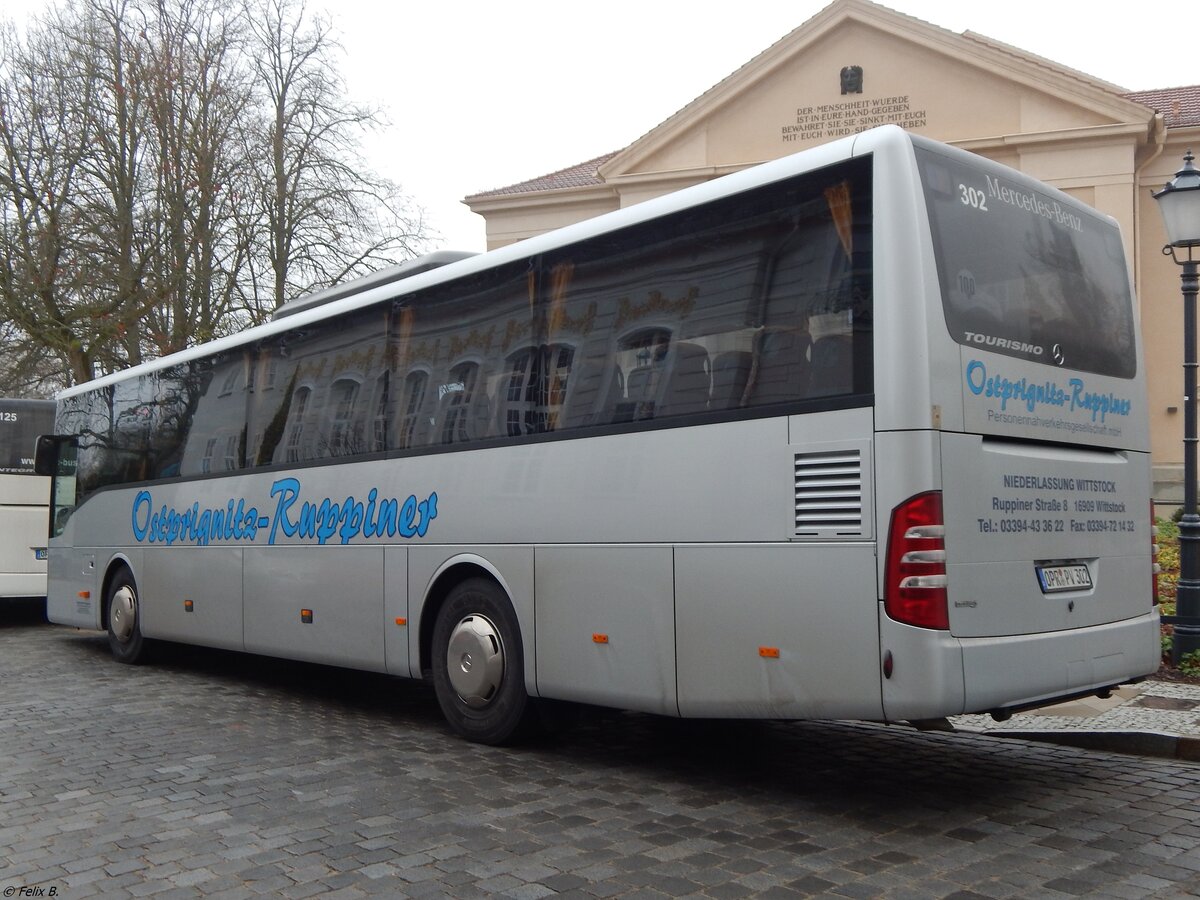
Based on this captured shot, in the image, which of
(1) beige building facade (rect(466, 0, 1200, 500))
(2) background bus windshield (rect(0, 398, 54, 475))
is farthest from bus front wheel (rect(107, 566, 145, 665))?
(1) beige building facade (rect(466, 0, 1200, 500))

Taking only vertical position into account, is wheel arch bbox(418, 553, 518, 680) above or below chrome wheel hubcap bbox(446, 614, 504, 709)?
above

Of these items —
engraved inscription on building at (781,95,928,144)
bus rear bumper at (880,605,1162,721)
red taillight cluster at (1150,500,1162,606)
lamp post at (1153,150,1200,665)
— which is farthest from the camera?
engraved inscription on building at (781,95,928,144)

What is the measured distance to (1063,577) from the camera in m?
5.95

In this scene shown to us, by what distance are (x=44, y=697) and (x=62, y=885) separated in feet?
19.3

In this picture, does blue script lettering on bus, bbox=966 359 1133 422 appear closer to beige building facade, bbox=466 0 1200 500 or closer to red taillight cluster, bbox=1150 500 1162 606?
red taillight cluster, bbox=1150 500 1162 606

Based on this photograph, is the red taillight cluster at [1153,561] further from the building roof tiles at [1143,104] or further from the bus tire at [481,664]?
the building roof tiles at [1143,104]

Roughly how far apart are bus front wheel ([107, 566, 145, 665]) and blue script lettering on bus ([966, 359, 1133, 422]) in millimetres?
9673

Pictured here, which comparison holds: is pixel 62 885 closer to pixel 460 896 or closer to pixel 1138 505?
pixel 460 896

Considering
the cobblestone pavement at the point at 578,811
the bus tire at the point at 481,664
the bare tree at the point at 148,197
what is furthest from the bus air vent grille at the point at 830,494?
the bare tree at the point at 148,197

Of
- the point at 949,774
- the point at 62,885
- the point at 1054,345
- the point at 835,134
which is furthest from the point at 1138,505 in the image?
the point at 835,134

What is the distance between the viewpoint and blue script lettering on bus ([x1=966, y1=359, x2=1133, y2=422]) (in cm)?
560

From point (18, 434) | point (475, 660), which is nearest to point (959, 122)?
point (18, 434)

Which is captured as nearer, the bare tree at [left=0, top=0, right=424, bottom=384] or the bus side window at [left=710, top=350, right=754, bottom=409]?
the bus side window at [left=710, top=350, right=754, bottom=409]

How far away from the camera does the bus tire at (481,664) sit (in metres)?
7.49
